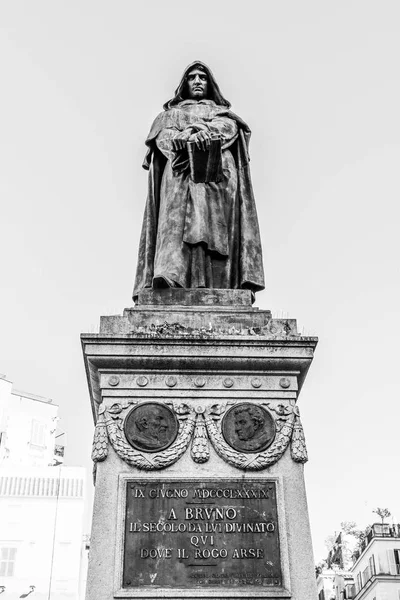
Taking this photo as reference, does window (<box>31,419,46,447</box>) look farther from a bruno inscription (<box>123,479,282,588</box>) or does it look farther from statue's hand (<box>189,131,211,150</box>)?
a bruno inscription (<box>123,479,282,588</box>)

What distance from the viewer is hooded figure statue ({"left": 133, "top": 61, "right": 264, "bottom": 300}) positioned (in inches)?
392

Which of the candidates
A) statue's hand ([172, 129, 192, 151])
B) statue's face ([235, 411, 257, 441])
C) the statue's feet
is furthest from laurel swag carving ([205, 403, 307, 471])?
statue's hand ([172, 129, 192, 151])

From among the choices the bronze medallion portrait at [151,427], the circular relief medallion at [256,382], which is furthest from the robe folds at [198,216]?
the bronze medallion portrait at [151,427]

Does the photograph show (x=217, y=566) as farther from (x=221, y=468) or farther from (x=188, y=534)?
(x=221, y=468)

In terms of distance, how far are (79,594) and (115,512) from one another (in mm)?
44324

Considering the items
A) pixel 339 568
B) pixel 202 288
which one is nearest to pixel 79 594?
pixel 339 568

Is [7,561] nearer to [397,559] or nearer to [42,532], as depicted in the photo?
[42,532]

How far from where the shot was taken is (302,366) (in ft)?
28.0

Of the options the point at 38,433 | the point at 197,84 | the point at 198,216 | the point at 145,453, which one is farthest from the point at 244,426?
the point at 38,433

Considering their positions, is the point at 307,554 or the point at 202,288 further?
the point at 202,288

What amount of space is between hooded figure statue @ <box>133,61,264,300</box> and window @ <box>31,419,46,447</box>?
2104 inches

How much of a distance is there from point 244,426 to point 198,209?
340 centimetres

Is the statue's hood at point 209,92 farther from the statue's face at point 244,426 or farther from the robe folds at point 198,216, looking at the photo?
the statue's face at point 244,426

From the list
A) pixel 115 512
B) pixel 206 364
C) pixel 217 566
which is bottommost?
pixel 217 566
